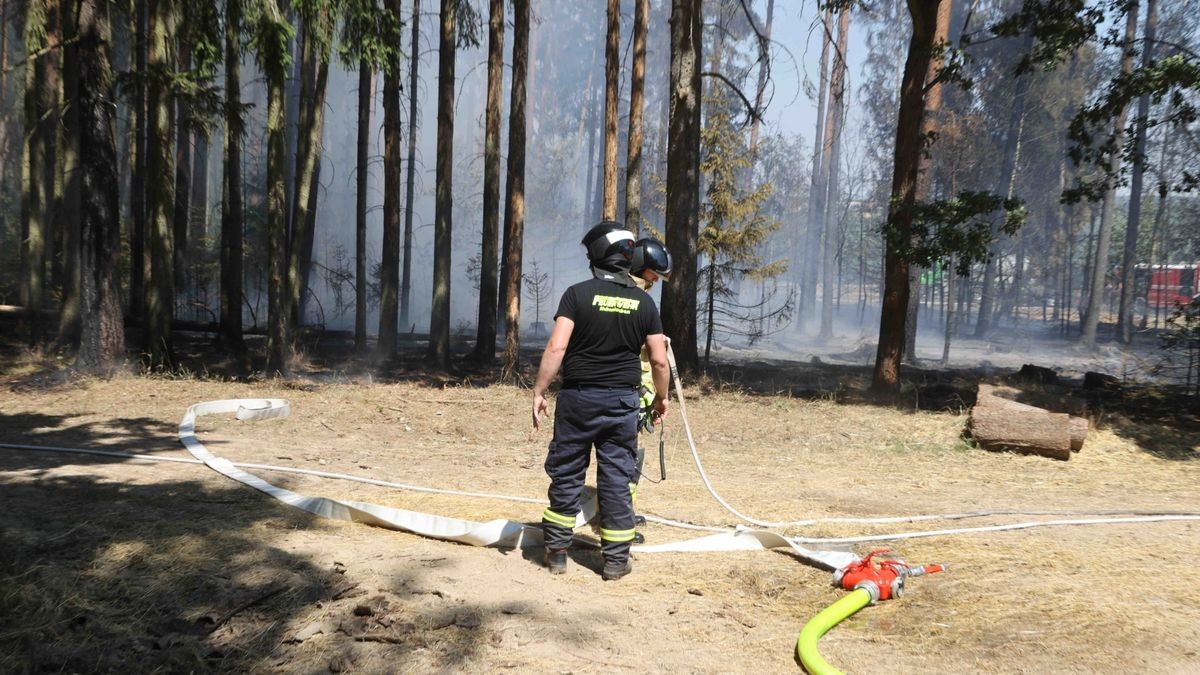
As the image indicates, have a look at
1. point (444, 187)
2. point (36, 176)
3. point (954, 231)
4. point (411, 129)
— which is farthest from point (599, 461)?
point (411, 129)

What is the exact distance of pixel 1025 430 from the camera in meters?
9.34

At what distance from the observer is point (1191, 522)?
6211mm

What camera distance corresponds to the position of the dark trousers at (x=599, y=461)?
4754 mm

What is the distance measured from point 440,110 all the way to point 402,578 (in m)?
13.2

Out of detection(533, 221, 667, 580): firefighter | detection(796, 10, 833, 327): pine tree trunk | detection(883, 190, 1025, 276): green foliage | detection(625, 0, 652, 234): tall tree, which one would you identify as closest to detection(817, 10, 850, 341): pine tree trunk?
detection(796, 10, 833, 327): pine tree trunk

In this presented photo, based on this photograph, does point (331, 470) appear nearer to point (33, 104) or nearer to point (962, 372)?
point (33, 104)

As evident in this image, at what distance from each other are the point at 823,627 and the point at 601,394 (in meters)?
1.65

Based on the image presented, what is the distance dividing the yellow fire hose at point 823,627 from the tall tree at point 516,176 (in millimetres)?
11346

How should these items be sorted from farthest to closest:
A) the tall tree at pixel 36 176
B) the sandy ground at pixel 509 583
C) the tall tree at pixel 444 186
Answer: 1. the tall tree at pixel 444 186
2. the tall tree at pixel 36 176
3. the sandy ground at pixel 509 583

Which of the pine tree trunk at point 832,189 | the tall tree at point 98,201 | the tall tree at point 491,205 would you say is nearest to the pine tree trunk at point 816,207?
the pine tree trunk at point 832,189

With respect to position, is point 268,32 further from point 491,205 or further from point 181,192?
point 181,192

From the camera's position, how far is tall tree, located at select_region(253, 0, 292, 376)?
432 inches

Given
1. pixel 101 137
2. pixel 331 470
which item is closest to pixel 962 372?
pixel 331 470

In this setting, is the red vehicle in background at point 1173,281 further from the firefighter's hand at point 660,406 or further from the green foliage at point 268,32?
the firefighter's hand at point 660,406
